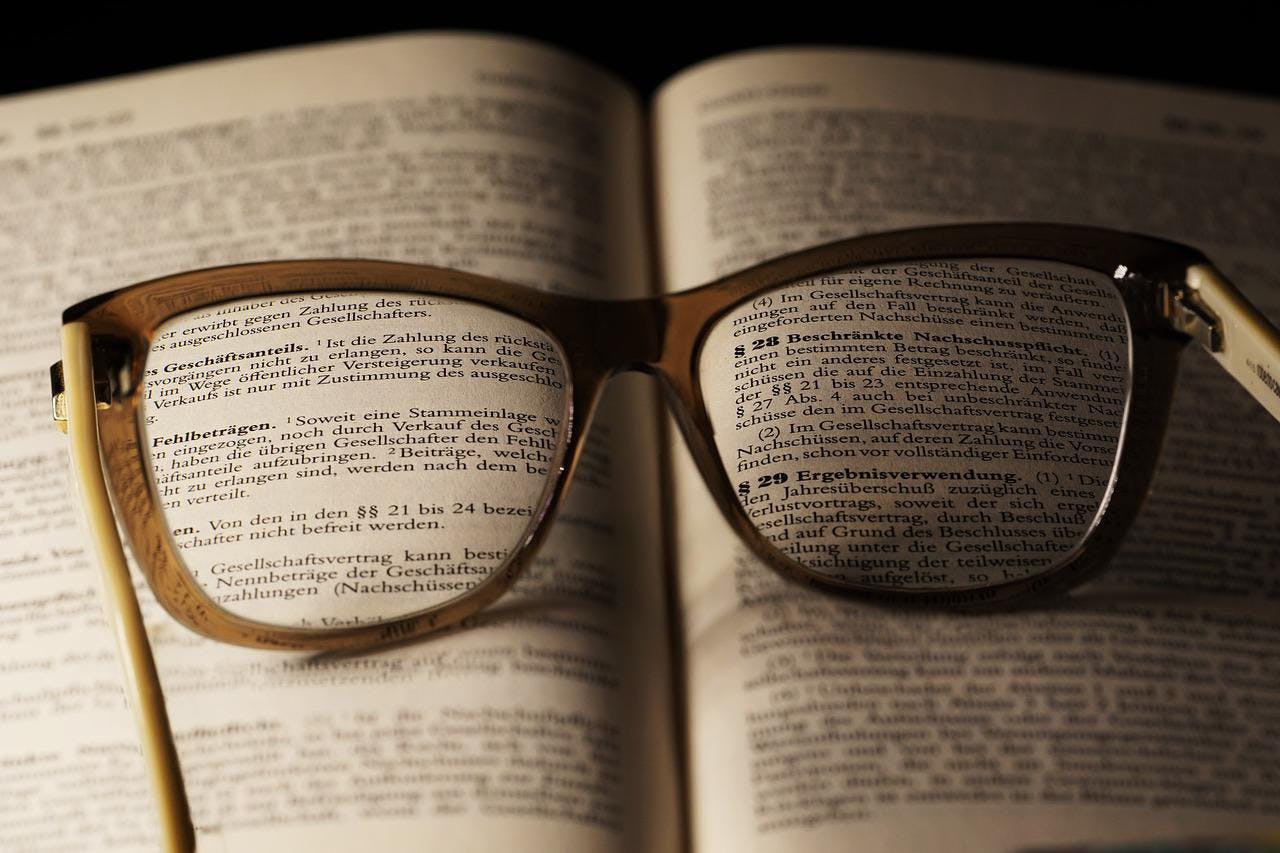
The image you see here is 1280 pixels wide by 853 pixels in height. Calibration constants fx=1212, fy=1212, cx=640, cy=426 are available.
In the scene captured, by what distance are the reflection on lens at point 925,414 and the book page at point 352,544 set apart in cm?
7

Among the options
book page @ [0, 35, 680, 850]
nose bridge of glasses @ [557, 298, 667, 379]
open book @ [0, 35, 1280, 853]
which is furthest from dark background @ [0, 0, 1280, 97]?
nose bridge of glasses @ [557, 298, 667, 379]

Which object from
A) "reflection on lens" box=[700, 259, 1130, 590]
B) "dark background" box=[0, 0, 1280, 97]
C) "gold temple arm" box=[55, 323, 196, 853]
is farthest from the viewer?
"dark background" box=[0, 0, 1280, 97]

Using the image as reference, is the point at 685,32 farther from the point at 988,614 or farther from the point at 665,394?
the point at 988,614

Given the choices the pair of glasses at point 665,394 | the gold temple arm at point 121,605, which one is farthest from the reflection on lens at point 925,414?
the gold temple arm at point 121,605

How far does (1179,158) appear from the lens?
0.75 metres

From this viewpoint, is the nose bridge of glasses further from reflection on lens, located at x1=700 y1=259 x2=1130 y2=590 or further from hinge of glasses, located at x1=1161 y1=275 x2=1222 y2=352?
hinge of glasses, located at x1=1161 y1=275 x2=1222 y2=352

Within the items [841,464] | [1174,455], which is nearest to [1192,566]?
[1174,455]

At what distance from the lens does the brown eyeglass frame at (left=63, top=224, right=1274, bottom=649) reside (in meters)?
0.54

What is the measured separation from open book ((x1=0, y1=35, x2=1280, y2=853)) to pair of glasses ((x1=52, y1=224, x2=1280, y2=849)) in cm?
2

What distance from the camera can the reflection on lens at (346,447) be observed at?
21.3 inches

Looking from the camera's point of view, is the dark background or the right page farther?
the dark background

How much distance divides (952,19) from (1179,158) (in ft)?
0.68

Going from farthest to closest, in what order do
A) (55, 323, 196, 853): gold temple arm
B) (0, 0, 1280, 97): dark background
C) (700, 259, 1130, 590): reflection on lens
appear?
(0, 0, 1280, 97): dark background < (700, 259, 1130, 590): reflection on lens < (55, 323, 196, 853): gold temple arm

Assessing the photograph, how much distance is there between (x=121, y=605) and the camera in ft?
1.59
